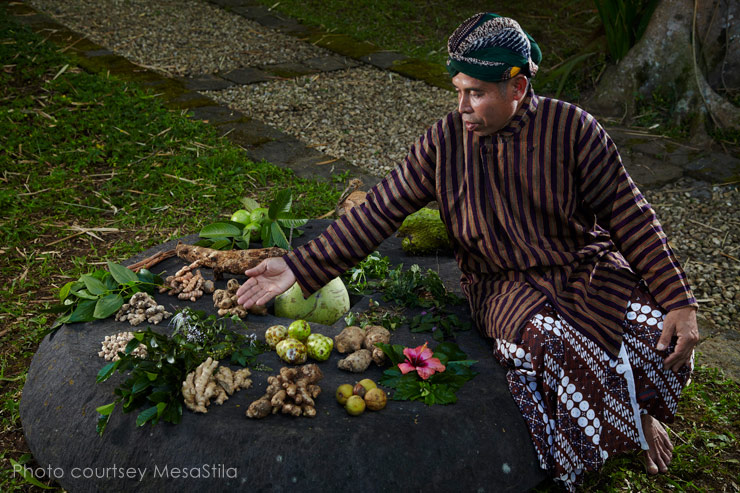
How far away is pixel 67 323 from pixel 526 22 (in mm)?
6719

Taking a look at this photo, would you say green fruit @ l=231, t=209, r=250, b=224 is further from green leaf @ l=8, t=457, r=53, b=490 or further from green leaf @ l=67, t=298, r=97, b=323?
green leaf @ l=8, t=457, r=53, b=490

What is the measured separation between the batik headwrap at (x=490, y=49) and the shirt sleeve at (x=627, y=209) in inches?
13.7

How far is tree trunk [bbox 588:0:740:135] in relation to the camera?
17.8 feet

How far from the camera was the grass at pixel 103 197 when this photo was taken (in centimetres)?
279

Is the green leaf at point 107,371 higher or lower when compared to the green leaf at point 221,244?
higher

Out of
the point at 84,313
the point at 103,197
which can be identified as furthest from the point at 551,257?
the point at 103,197

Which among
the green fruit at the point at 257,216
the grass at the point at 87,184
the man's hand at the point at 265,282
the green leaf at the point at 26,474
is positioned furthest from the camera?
the grass at the point at 87,184

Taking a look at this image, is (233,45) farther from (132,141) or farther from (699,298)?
(699,298)

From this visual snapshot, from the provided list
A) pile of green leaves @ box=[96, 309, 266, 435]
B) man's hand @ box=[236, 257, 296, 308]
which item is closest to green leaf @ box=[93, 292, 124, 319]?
pile of green leaves @ box=[96, 309, 266, 435]

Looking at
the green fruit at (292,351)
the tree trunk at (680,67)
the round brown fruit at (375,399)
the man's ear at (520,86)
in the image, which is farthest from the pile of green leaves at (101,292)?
the tree trunk at (680,67)

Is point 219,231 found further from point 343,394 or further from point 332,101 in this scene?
point 332,101

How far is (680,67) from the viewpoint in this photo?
5.60 m

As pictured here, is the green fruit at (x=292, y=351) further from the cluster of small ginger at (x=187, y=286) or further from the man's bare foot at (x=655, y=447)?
the man's bare foot at (x=655, y=447)

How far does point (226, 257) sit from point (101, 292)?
0.55 m
